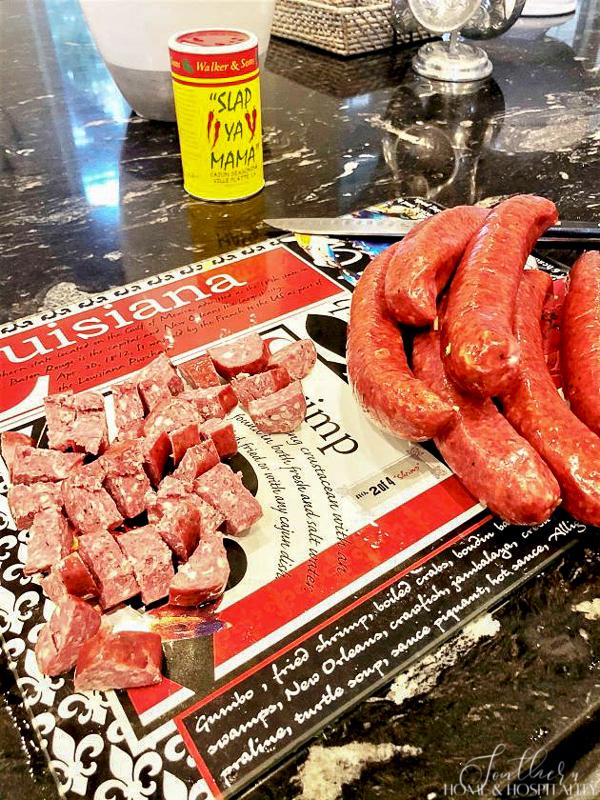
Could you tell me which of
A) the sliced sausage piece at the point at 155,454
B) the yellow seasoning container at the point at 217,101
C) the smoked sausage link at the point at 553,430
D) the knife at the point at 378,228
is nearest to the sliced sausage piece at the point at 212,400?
the sliced sausage piece at the point at 155,454

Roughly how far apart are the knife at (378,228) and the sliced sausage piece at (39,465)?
2.85ft

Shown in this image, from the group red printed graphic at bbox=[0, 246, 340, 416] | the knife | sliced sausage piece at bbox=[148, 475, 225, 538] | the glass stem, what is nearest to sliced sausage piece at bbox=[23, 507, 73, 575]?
sliced sausage piece at bbox=[148, 475, 225, 538]

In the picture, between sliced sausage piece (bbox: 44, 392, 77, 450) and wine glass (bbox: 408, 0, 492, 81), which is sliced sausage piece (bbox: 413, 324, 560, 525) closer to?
sliced sausage piece (bbox: 44, 392, 77, 450)

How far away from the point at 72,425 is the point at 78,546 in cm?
26

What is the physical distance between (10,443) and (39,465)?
10 centimetres

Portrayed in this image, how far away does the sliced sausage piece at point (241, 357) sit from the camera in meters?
1.21

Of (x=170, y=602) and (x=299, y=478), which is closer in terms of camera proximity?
(x=170, y=602)

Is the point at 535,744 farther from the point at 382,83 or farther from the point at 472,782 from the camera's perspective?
the point at 382,83

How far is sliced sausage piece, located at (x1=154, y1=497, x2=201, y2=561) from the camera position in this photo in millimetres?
903

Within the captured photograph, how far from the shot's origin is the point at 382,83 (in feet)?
8.54

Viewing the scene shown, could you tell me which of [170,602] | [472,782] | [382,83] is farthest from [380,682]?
[382,83]

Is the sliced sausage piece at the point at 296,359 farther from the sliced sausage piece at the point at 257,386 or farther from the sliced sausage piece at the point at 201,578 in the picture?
the sliced sausage piece at the point at 201,578

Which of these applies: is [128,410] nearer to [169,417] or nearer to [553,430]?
[169,417]

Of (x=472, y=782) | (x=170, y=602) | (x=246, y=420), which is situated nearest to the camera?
(x=472, y=782)
